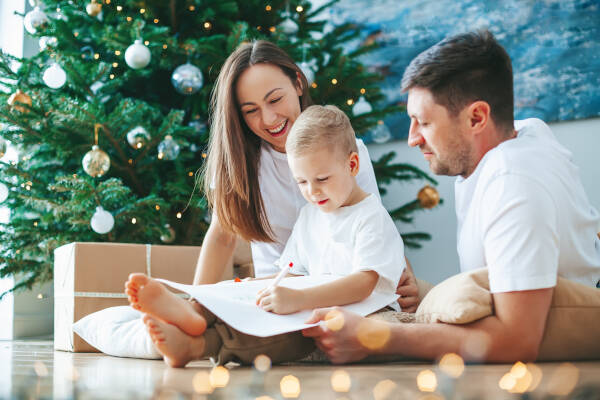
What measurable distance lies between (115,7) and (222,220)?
3.76 ft

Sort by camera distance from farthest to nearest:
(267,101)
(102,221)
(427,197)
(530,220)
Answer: (427,197) → (102,221) → (267,101) → (530,220)

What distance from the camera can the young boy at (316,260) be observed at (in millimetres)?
1037

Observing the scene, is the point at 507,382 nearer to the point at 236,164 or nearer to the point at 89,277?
the point at 236,164

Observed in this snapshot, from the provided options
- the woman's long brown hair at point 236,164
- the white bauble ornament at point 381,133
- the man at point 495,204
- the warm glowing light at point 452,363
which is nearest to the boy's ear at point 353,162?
the man at point 495,204

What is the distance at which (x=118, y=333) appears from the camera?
56.0 inches

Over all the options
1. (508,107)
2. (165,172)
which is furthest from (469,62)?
(165,172)

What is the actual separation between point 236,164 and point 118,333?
559mm

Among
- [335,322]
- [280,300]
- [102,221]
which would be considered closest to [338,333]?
[335,322]

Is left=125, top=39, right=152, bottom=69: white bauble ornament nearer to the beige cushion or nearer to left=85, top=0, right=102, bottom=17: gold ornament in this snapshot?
left=85, top=0, right=102, bottom=17: gold ornament

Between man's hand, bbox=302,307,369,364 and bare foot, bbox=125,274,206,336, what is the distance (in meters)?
0.22

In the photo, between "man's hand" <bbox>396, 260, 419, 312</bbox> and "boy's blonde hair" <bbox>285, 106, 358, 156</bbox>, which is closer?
"boy's blonde hair" <bbox>285, 106, 358, 156</bbox>

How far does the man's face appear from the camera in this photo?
1.25 meters

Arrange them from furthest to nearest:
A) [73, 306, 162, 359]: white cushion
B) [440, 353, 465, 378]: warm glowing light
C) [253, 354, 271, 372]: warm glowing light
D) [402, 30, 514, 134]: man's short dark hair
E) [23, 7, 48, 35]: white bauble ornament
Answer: [23, 7, 48, 35]: white bauble ornament
[73, 306, 162, 359]: white cushion
[402, 30, 514, 134]: man's short dark hair
[253, 354, 271, 372]: warm glowing light
[440, 353, 465, 378]: warm glowing light

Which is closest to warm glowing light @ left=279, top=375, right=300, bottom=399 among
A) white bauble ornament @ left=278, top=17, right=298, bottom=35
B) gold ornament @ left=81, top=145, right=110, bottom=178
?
gold ornament @ left=81, top=145, right=110, bottom=178
